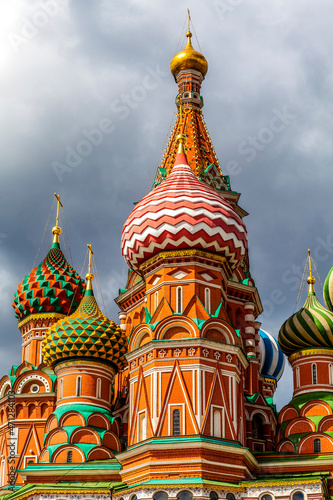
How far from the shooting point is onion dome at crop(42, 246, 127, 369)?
99.0ft

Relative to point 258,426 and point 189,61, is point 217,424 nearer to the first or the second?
point 258,426

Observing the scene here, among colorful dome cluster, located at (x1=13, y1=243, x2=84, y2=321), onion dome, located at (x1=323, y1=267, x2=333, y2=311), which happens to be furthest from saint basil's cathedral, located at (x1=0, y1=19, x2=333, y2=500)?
onion dome, located at (x1=323, y1=267, x2=333, y2=311)

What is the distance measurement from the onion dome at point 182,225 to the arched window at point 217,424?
4.88m

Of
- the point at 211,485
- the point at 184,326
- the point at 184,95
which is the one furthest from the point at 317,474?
the point at 184,95

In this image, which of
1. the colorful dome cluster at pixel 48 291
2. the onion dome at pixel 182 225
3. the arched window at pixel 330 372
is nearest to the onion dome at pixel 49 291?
the colorful dome cluster at pixel 48 291

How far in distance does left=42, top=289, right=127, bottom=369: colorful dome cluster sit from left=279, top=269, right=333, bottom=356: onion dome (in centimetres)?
518

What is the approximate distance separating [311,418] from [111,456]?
6.00m

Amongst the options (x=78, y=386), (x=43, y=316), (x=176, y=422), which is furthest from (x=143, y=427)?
(x=43, y=316)

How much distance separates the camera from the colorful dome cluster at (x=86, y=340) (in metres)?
30.2

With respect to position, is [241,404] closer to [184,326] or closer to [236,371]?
[236,371]

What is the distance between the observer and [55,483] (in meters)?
27.7

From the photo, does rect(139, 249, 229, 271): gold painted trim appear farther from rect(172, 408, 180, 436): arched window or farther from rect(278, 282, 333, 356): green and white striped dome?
rect(172, 408, 180, 436): arched window

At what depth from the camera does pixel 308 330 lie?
3069 centimetres

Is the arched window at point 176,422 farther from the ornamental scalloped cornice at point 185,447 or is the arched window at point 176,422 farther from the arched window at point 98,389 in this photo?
the arched window at point 98,389
